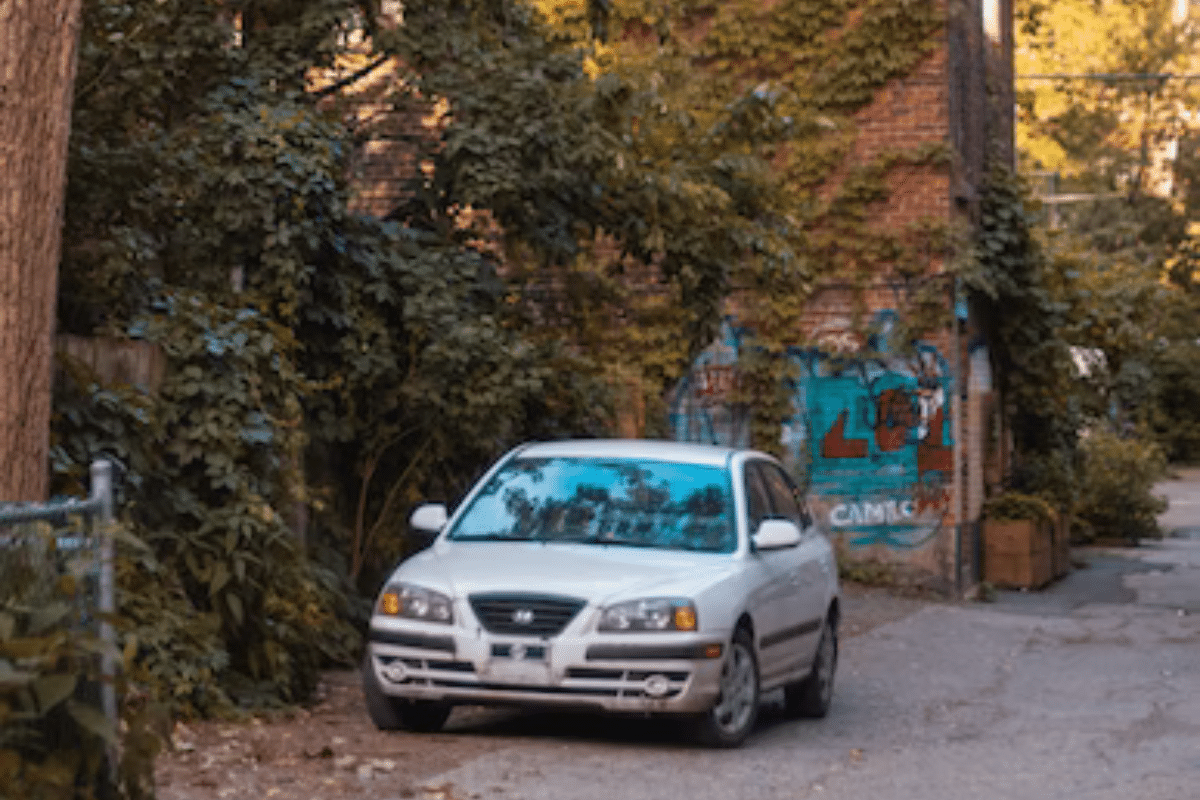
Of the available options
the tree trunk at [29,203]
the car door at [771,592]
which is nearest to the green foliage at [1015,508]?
the car door at [771,592]

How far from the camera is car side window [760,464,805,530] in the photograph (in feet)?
41.3

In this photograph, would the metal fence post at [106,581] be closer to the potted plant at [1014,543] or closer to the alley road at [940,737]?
the alley road at [940,737]

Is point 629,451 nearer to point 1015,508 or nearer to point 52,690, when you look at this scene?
point 52,690

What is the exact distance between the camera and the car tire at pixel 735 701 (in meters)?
10.5

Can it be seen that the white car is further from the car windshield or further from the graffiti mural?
the graffiti mural

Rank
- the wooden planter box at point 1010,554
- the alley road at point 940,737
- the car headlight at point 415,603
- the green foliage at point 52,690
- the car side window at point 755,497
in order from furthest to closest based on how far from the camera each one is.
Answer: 1. the wooden planter box at point 1010,554
2. the car side window at point 755,497
3. the car headlight at point 415,603
4. the alley road at point 940,737
5. the green foliage at point 52,690

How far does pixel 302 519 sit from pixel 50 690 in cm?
868

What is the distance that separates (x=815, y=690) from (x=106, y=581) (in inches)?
259

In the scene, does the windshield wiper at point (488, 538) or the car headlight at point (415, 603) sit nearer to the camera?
the car headlight at point (415, 603)

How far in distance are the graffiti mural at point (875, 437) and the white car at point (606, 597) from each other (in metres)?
9.74

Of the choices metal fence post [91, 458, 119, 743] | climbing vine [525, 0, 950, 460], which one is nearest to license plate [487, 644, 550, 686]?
metal fence post [91, 458, 119, 743]

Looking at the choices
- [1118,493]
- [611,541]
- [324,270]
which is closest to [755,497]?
[611,541]

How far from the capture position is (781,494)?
12875 mm

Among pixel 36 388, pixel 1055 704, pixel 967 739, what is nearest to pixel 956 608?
pixel 1055 704
